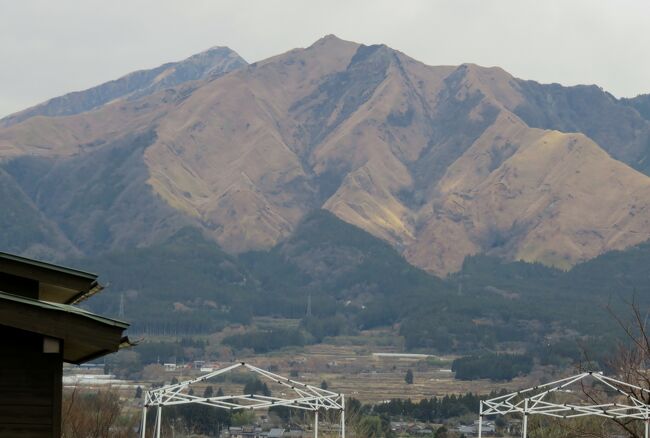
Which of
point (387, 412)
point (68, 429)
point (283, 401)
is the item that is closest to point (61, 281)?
point (283, 401)

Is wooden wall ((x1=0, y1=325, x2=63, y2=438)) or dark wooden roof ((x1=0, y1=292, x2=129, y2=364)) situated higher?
dark wooden roof ((x1=0, y1=292, x2=129, y2=364))

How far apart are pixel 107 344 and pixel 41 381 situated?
591 mm

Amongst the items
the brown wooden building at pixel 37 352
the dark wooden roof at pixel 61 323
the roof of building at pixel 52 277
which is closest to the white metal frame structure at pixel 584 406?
the roof of building at pixel 52 277

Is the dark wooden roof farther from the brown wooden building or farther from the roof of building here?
the roof of building

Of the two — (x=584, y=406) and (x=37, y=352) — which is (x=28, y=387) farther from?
(x=584, y=406)

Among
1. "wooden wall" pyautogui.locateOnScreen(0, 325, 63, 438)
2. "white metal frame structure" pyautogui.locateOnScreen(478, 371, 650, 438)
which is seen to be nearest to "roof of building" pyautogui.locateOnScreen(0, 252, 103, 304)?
"wooden wall" pyautogui.locateOnScreen(0, 325, 63, 438)

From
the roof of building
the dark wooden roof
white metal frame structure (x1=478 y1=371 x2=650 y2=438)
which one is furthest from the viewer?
white metal frame structure (x1=478 y1=371 x2=650 y2=438)

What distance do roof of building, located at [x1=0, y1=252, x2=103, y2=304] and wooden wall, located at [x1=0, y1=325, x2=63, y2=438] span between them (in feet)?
5.31

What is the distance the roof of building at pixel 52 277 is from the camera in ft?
45.7

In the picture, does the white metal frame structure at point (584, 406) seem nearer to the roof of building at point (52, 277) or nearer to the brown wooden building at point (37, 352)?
the roof of building at point (52, 277)

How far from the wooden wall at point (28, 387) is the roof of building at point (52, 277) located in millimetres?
1617

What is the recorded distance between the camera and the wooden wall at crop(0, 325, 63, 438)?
12.1 meters

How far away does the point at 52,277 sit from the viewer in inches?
583

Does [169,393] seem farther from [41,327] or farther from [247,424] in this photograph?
[247,424]
